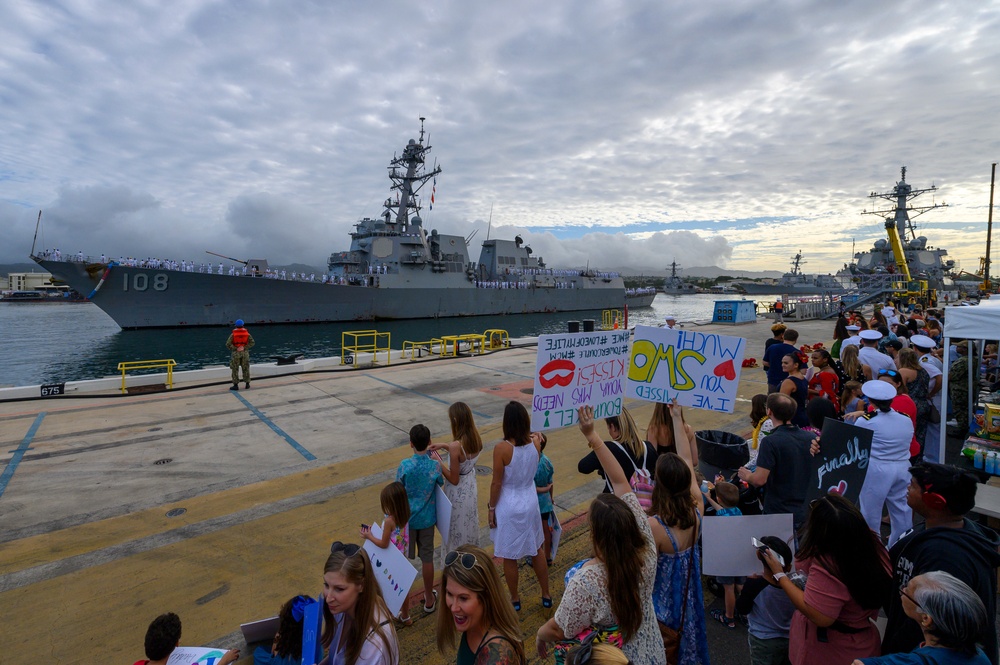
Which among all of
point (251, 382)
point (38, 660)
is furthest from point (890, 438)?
point (251, 382)

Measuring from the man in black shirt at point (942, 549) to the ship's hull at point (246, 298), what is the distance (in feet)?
131

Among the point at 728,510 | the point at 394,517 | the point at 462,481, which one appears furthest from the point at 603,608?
the point at 462,481

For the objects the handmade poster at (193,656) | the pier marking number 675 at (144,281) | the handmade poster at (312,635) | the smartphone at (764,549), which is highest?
the pier marking number 675 at (144,281)

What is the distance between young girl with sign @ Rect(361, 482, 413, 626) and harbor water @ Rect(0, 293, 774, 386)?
20860 mm

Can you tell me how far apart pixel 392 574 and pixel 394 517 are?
1.43 ft

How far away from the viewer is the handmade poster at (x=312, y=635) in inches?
90.1

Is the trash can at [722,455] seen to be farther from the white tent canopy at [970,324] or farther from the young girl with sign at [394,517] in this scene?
the young girl with sign at [394,517]

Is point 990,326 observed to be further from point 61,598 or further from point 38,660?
point 61,598

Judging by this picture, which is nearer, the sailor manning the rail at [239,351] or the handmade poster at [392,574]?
the handmade poster at [392,574]

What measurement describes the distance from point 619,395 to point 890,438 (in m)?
2.16

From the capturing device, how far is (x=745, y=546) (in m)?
2.75

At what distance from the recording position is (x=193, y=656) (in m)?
2.33

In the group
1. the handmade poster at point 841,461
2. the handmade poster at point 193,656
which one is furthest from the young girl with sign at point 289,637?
the handmade poster at point 841,461

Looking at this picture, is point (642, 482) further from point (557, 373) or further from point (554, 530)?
point (554, 530)
